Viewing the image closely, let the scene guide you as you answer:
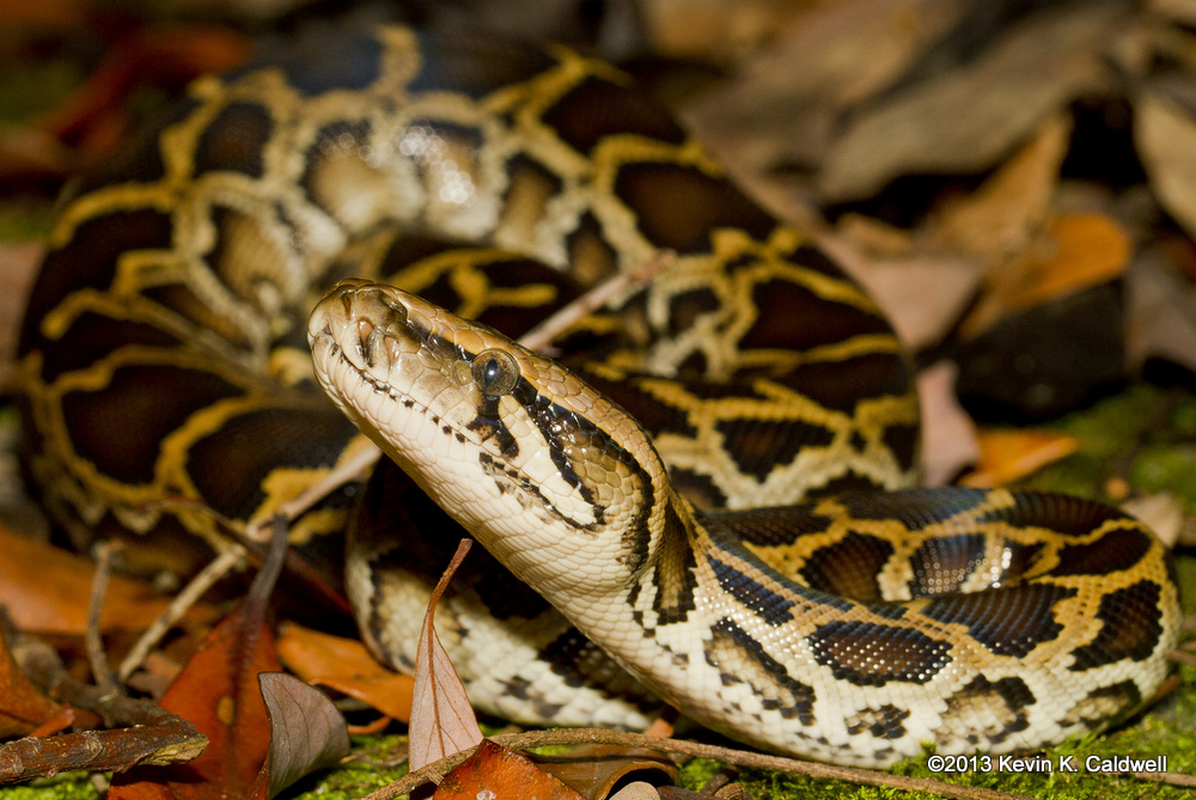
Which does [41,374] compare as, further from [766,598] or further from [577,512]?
[766,598]

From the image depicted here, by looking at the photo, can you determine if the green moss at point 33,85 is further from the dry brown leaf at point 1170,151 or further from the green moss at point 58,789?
the dry brown leaf at point 1170,151

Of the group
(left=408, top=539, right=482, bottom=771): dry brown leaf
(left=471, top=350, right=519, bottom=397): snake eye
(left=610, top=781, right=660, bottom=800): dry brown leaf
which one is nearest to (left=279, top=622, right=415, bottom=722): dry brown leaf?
(left=408, top=539, right=482, bottom=771): dry brown leaf

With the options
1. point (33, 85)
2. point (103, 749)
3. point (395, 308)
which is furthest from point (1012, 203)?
point (33, 85)

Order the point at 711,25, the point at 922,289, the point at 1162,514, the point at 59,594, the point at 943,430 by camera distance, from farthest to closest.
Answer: the point at 711,25 → the point at 922,289 → the point at 943,430 → the point at 1162,514 → the point at 59,594

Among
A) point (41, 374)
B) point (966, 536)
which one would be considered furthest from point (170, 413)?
point (966, 536)

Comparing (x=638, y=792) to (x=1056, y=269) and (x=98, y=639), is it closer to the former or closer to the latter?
(x=98, y=639)

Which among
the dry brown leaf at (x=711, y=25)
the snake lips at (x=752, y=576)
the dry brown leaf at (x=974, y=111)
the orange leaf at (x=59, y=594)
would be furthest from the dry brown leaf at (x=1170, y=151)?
the orange leaf at (x=59, y=594)
